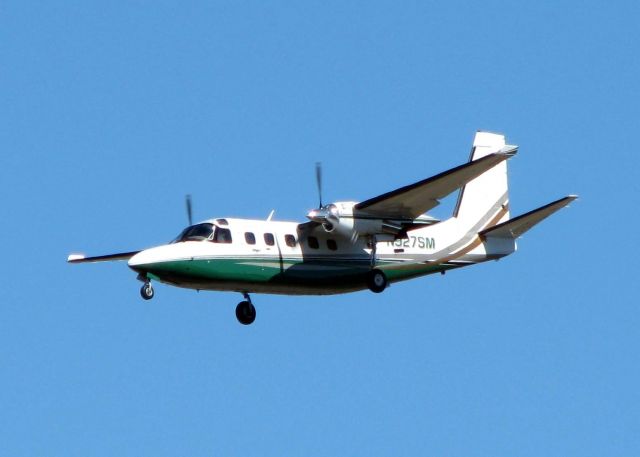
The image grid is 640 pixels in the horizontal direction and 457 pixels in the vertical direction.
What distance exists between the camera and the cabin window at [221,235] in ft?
88.8

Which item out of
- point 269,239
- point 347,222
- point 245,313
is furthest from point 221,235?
point 347,222

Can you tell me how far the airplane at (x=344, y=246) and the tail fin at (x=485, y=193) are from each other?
42 millimetres

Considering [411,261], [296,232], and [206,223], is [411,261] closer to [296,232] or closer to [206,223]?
[296,232]

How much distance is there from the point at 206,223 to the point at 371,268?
13.2 ft

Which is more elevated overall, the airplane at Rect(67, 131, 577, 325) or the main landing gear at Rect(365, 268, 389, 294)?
the airplane at Rect(67, 131, 577, 325)

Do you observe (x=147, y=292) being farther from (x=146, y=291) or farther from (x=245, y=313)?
(x=245, y=313)

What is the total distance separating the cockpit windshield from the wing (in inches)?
131

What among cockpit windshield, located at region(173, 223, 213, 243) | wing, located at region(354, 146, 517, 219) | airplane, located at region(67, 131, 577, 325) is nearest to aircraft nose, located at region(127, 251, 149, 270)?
airplane, located at region(67, 131, 577, 325)

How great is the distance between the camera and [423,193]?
28016 millimetres

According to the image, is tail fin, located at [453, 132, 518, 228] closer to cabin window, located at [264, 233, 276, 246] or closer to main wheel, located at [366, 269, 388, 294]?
main wheel, located at [366, 269, 388, 294]

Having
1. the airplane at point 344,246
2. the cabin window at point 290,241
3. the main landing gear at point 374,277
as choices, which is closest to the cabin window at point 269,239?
the airplane at point 344,246

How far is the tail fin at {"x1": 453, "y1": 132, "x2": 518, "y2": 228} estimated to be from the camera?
31578 mm

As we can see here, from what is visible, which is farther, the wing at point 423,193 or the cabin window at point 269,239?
the cabin window at point 269,239

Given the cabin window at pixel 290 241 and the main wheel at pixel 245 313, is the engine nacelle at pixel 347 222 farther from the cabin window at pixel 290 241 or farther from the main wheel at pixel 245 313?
the main wheel at pixel 245 313
